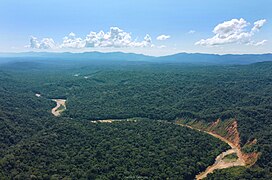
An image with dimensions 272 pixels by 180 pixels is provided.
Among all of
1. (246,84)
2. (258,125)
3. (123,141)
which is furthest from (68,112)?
(246,84)

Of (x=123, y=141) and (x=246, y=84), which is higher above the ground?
(x=246, y=84)

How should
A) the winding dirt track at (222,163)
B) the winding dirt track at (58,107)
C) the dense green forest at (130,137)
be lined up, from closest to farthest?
1. the dense green forest at (130,137)
2. the winding dirt track at (222,163)
3. the winding dirt track at (58,107)

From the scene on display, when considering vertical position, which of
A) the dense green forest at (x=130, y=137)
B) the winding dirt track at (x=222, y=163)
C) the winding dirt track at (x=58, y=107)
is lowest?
the winding dirt track at (x=58, y=107)

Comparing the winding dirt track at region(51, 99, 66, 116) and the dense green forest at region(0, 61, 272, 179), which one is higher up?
the dense green forest at region(0, 61, 272, 179)

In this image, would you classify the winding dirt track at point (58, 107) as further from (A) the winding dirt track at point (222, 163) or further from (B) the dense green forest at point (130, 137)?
(A) the winding dirt track at point (222, 163)

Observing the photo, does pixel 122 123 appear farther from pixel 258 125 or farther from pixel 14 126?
pixel 258 125

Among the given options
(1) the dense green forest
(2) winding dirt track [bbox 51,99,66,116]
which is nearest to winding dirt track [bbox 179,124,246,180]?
(1) the dense green forest

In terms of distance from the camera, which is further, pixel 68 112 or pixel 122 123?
pixel 68 112

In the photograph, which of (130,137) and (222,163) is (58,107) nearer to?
(130,137)

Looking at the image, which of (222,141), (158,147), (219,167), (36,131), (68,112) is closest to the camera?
(219,167)

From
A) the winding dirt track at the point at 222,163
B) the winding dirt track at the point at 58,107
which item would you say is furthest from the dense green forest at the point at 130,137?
the winding dirt track at the point at 58,107

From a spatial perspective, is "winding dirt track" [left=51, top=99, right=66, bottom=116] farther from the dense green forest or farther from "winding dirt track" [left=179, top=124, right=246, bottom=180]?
"winding dirt track" [left=179, top=124, right=246, bottom=180]
